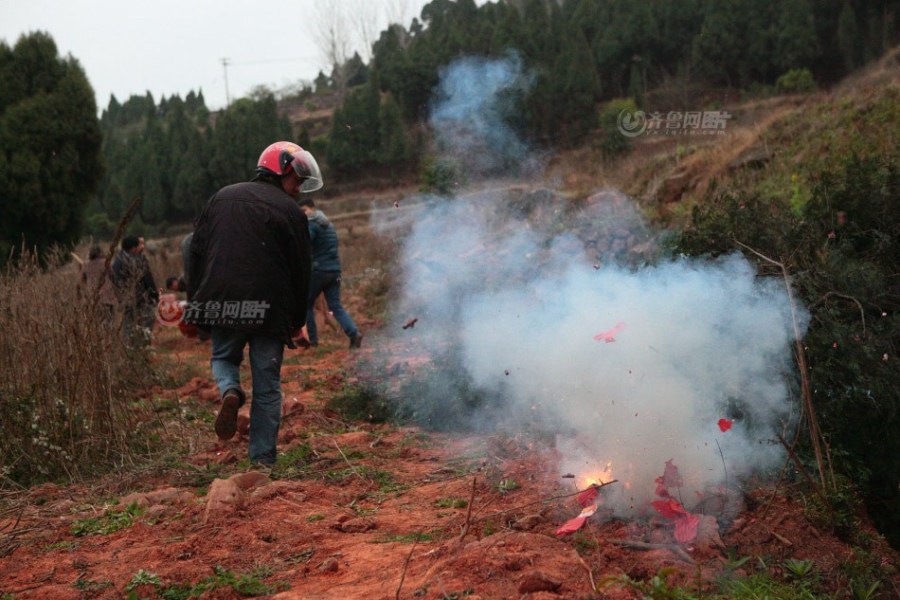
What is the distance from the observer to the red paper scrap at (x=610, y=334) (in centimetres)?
468

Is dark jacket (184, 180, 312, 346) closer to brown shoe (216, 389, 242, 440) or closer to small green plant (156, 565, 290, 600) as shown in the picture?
brown shoe (216, 389, 242, 440)

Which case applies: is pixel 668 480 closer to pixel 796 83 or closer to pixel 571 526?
pixel 571 526

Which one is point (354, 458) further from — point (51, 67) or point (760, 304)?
point (51, 67)

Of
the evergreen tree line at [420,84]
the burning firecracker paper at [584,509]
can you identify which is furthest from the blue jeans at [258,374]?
the evergreen tree line at [420,84]

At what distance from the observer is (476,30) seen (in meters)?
17.4

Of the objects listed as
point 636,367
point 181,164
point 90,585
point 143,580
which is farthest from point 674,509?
point 181,164

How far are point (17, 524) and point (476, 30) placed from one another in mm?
15092

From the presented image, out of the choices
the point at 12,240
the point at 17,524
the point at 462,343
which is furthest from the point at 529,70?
the point at 12,240

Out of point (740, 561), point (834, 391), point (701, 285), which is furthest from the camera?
point (701, 285)

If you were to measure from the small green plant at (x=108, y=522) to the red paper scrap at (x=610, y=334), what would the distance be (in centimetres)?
267

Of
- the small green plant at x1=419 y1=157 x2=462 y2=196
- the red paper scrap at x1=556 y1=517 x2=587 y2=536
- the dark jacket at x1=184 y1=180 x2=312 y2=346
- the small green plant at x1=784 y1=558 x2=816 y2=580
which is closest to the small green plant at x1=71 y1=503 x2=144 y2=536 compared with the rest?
the dark jacket at x1=184 y1=180 x2=312 y2=346

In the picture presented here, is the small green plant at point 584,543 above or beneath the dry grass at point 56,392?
beneath

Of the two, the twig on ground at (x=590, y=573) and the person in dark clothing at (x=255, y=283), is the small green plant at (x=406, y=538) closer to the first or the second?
the twig on ground at (x=590, y=573)

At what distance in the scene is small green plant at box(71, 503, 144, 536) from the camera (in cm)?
420
